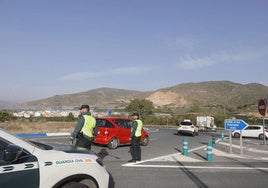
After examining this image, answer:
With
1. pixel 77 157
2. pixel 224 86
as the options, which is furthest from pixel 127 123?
pixel 224 86

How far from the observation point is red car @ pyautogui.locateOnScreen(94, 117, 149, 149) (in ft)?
53.4

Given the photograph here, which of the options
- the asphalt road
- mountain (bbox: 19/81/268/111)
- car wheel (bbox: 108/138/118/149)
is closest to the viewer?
the asphalt road

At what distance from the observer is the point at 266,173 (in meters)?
10.3

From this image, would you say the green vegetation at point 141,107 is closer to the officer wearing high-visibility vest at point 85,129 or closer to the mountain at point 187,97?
the mountain at point 187,97

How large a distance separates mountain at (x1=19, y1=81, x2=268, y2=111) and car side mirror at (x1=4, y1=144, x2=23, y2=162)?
314 feet

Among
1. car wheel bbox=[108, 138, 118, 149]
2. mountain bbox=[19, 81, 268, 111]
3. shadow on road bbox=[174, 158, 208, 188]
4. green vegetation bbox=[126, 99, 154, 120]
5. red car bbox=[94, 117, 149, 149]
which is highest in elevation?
mountain bbox=[19, 81, 268, 111]

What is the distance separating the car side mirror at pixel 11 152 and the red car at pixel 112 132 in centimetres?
1224

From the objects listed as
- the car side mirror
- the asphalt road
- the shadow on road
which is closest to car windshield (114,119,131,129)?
the asphalt road

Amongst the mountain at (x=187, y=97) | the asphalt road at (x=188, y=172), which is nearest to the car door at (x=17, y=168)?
the asphalt road at (x=188, y=172)

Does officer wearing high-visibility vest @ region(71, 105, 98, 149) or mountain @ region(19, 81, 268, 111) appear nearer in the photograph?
officer wearing high-visibility vest @ region(71, 105, 98, 149)

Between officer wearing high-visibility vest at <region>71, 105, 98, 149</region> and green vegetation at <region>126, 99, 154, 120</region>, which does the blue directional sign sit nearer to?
officer wearing high-visibility vest at <region>71, 105, 98, 149</region>

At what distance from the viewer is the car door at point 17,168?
12.7ft

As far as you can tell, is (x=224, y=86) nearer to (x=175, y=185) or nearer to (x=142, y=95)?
(x=142, y=95)

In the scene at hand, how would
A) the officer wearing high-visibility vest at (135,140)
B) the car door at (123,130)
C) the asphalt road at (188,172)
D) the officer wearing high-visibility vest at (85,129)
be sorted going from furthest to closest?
the car door at (123,130)
the officer wearing high-visibility vest at (135,140)
the officer wearing high-visibility vest at (85,129)
the asphalt road at (188,172)
